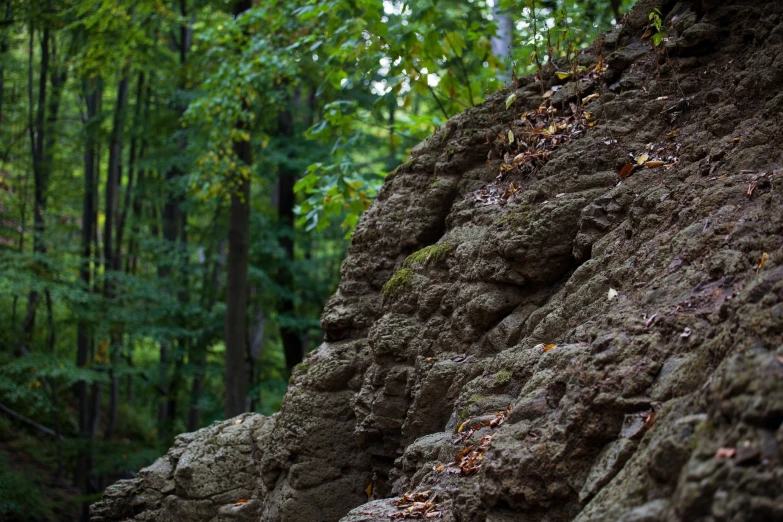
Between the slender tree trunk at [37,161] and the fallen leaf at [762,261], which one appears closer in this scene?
the fallen leaf at [762,261]

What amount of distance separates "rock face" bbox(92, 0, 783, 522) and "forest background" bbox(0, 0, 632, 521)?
211cm

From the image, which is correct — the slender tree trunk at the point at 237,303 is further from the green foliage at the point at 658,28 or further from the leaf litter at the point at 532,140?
the green foliage at the point at 658,28

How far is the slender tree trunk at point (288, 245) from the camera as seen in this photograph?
16.9 metres

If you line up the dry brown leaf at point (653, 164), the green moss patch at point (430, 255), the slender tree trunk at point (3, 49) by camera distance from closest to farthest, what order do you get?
the dry brown leaf at point (653, 164)
the green moss patch at point (430, 255)
the slender tree trunk at point (3, 49)

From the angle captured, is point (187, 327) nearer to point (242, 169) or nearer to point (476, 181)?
point (242, 169)

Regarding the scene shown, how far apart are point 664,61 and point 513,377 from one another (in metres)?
2.58

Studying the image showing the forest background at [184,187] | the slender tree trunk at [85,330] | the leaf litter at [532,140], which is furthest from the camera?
the slender tree trunk at [85,330]

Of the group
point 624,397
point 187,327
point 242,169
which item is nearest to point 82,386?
point 187,327

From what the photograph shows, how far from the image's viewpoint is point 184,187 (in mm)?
15875

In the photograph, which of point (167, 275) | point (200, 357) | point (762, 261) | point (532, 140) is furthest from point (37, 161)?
point (762, 261)

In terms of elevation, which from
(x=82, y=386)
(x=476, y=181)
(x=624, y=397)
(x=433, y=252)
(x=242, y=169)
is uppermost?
(x=242, y=169)

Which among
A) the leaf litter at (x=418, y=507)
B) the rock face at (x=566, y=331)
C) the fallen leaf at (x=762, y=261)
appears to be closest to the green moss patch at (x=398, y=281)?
the rock face at (x=566, y=331)

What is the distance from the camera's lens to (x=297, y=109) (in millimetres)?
17359

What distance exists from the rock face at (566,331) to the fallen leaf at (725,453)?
2 cm
